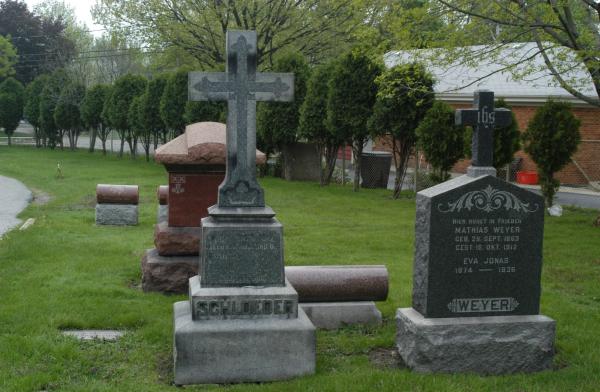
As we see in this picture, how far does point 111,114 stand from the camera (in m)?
39.2

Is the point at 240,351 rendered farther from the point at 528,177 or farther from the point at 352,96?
the point at 528,177

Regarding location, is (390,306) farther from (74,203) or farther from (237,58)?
(74,203)

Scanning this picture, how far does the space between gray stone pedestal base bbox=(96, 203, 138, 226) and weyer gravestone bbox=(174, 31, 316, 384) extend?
8.36 m

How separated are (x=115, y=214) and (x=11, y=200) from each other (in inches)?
276

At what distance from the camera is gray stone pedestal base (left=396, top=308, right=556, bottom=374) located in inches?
236

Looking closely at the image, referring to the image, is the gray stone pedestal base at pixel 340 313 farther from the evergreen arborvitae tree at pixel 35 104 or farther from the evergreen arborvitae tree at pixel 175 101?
the evergreen arborvitae tree at pixel 35 104

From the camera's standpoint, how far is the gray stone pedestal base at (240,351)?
5.82 meters

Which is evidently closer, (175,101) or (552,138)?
(552,138)

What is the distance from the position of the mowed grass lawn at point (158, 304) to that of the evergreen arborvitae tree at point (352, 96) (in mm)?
4506

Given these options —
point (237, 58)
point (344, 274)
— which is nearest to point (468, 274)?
point (344, 274)

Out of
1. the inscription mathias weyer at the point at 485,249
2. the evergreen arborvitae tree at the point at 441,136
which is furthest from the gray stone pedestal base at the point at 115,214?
the inscription mathias weyer at the point at 485,249

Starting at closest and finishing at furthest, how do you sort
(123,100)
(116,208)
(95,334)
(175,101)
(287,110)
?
(95,334) < (116,208) < (287,110) < (175,101) < (123,100)

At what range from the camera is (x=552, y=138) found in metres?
16.4

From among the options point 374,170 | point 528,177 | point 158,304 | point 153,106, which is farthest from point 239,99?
point 153,106
